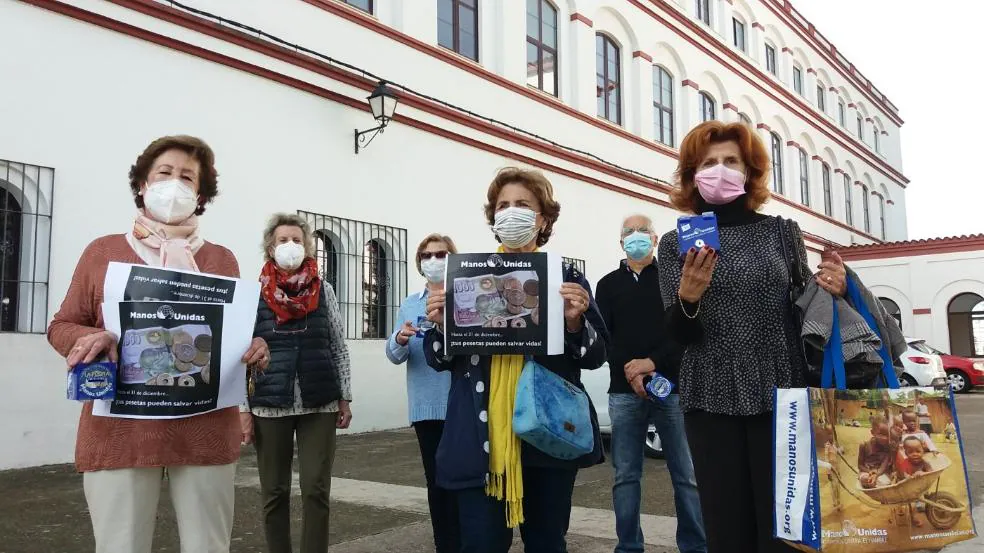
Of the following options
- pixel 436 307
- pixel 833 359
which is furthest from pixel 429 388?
pixel 833 359

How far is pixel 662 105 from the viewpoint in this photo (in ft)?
65.2

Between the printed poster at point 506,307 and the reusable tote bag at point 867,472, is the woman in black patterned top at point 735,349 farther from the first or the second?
the printed poster at point 506,307

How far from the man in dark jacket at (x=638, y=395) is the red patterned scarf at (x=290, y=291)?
1691 millimetres

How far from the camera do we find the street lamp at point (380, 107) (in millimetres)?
11016

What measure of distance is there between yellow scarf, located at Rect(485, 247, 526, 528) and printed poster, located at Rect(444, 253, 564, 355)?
0.36ft

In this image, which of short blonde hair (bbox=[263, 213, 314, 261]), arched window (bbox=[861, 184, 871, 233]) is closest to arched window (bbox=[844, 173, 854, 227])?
arched window (bbox=[861, 184, 871, 233])

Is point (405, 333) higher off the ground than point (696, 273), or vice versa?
point (696, 273)

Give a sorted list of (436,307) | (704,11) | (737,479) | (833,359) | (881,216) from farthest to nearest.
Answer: (881,216) → (704,11) → (436,307) → (737,479) → (833,359)

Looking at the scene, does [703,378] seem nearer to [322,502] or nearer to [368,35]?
[322,502]

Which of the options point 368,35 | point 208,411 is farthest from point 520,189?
point 368,35

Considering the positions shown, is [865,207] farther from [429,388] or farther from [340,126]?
[429,388]

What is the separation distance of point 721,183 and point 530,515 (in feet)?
4.63

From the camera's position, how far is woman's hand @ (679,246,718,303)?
254cm

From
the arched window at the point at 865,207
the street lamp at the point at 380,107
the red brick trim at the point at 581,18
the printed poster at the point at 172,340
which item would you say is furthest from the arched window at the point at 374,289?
the arched window at the point at 865,207
